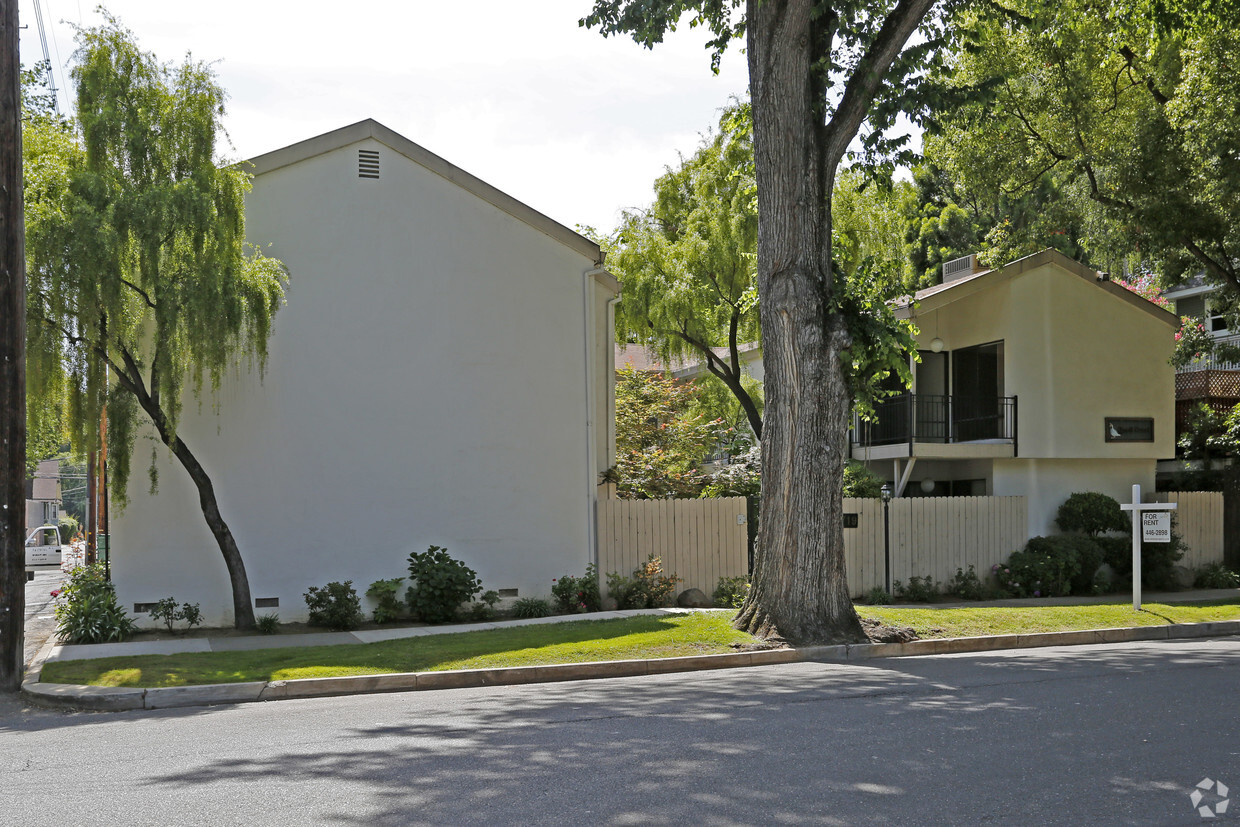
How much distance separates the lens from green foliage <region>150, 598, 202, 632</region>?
49.0 ft

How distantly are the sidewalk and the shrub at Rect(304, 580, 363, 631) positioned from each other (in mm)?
570

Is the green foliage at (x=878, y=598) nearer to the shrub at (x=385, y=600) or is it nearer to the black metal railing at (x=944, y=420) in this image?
the black metal railing at (x=944, y=420)

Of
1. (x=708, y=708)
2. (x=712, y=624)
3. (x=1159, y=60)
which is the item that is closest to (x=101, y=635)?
(x=712, y=624)

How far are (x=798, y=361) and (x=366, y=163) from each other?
307 inches

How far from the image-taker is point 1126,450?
74.1 feet

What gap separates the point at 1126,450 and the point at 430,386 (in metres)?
15.2

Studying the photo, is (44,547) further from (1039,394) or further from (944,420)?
(1039,394)

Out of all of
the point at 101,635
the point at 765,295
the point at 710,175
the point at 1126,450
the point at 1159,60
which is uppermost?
the point at 1159,60

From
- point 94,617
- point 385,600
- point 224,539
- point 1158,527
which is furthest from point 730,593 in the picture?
point 94,617

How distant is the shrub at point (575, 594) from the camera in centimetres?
1686

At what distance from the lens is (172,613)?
49.2 feet

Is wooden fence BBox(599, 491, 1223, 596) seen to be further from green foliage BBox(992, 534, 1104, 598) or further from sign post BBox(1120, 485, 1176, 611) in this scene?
sign post BBox(1120, 485, 1176, 611)

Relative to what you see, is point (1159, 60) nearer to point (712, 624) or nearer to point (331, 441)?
point (712, 624)
